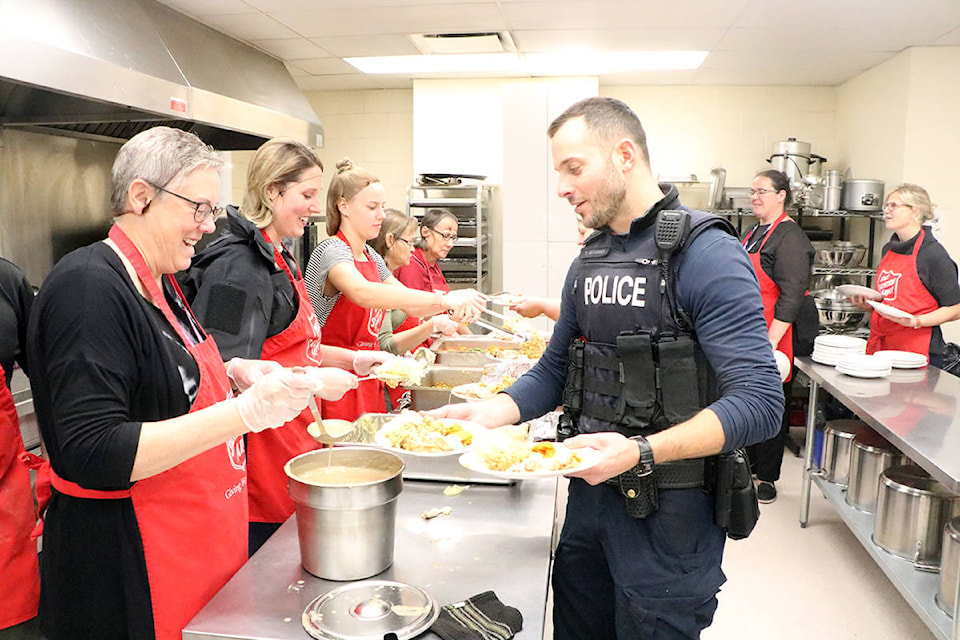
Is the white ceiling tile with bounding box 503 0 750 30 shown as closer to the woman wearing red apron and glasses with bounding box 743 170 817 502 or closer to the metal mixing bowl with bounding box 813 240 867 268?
the woman wearing red apron and glasses with bounding box 743 170 817 502

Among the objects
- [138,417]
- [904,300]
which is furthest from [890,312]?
[138,417]

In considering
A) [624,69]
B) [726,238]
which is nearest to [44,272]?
[726,238]

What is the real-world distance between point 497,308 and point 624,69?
2.33 m

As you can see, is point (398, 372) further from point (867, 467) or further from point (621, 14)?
point (621, 14)

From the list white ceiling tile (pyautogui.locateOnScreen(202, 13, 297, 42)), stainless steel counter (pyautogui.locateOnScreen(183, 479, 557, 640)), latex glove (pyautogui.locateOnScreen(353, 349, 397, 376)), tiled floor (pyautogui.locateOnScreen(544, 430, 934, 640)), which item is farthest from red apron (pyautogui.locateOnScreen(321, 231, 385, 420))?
white ceiling tile (pyautogui.locateOnScreen(202, 13, 297, 42))

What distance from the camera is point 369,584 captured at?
4.91 ft

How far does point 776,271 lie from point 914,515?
1.83m

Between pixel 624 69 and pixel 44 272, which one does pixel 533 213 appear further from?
pixel 44 272

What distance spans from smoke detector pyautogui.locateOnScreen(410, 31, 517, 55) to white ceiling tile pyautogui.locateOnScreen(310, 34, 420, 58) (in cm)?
9

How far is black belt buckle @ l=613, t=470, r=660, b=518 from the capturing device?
158cm

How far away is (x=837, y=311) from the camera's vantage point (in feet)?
17.6

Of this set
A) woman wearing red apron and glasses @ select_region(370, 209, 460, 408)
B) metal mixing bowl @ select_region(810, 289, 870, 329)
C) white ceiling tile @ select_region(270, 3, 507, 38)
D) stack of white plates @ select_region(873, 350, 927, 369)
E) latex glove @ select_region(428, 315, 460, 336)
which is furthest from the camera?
metal mixing bowl @ select_region(810, 289, 870, 329)

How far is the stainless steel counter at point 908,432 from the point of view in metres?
2.58

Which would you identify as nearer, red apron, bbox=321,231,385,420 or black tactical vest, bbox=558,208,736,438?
black tactical vest, bbox=558,208,736,438
